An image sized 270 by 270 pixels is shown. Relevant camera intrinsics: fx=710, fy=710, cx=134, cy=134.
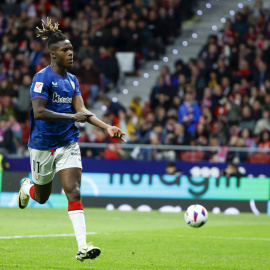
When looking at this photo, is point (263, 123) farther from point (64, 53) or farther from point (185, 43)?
point (64, 53)

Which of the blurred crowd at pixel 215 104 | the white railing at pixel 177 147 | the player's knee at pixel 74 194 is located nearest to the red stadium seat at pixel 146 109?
the blurred crowd at pixel 215 104

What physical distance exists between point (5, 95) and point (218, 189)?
8.95m

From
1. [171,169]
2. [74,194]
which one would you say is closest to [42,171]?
[74,194]

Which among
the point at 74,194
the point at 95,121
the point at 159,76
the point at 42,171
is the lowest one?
the point at 74,194

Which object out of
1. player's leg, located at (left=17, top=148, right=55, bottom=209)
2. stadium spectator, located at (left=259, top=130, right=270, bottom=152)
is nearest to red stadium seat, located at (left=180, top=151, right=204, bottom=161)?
stadium spectator, located at (left=259, top=130, right=270, bottom=152)

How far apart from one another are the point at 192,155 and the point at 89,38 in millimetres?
7559

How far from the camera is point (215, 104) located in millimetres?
20172

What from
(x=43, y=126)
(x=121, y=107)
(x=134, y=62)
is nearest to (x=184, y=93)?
(x=121, y=107)

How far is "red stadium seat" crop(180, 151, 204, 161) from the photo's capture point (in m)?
18.8

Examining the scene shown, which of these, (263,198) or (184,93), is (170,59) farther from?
(263,198)

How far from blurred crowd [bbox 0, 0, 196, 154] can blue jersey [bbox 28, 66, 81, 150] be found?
13164mm

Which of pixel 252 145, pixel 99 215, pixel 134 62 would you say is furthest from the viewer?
pixel 134 62

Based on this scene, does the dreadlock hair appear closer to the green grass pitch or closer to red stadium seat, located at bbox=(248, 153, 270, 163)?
the green grass pitch

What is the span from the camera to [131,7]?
82.6 feet
